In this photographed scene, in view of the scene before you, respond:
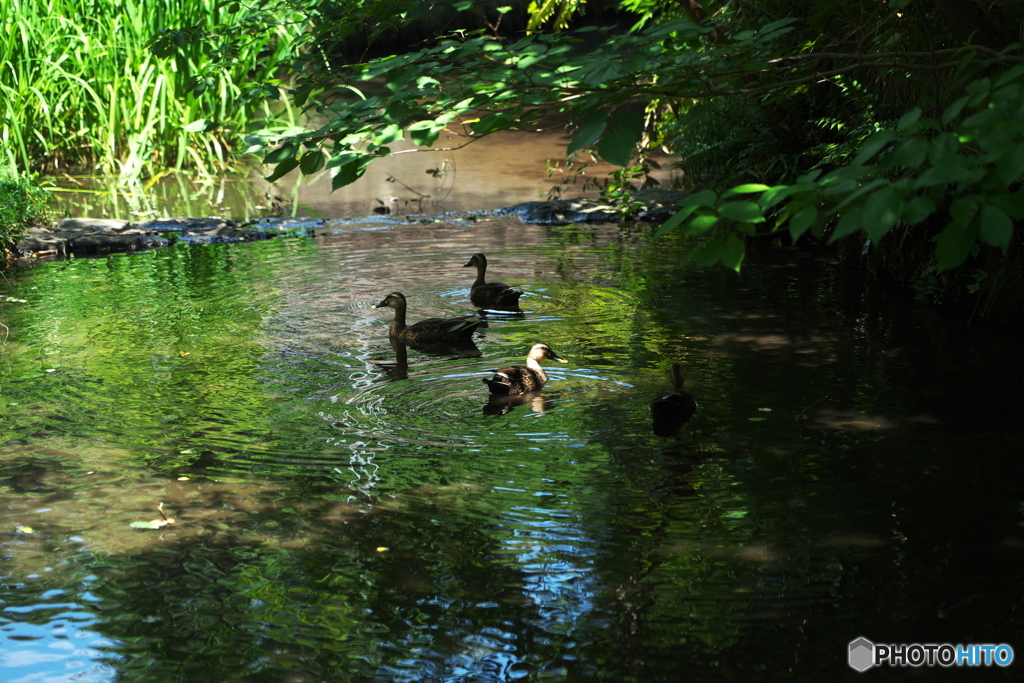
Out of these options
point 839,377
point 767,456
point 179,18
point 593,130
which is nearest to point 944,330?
point 839,377

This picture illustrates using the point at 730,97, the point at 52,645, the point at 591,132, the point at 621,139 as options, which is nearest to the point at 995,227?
the point at 621,139

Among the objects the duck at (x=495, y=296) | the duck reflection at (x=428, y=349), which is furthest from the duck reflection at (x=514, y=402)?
the duck at (x=495, y=296)

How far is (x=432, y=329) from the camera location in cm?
767

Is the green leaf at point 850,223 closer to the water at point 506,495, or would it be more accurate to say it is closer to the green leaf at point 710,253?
the green leaf at point 710,253

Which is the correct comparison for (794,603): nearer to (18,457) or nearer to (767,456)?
(767,456)

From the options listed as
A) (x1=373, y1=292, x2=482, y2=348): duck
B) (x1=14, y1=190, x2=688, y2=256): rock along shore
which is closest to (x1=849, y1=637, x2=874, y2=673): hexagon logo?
(x1=373, y1=292, x2=482, y2=348): duck

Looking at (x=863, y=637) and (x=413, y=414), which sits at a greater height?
(x=413, y=414)

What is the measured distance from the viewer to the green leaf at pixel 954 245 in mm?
2711

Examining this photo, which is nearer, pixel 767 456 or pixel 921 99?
pixel 767 456

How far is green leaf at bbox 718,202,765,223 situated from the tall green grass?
10456 mm

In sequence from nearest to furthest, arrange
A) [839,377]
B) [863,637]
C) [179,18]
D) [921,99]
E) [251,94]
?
[863,637] < [251,94] < [839,377] < [921,99] < [179,18]

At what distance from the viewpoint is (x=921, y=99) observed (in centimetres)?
766

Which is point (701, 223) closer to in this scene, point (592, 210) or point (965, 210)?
point (965, 210)

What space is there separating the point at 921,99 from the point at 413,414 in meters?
4.74
